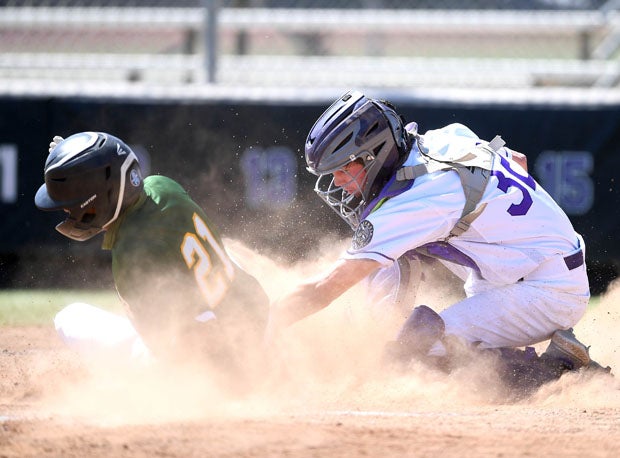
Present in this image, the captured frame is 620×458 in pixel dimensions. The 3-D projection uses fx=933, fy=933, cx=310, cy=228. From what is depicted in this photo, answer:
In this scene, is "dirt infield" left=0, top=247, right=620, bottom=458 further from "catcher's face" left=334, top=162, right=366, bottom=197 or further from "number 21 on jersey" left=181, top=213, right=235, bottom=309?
"catcher's face" left=334, top=162, right=366, bottom=197

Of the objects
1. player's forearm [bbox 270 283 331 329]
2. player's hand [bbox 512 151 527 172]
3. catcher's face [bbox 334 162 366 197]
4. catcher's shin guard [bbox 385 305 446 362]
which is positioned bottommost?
catcher's shin guard [bbox 385 305 446 362]

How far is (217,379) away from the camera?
4824 mm

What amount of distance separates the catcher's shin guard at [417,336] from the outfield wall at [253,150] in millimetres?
3250

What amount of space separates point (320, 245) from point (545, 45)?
5771 millimetres

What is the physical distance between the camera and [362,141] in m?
5.13

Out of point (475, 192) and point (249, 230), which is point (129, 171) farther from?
point (249, 230)

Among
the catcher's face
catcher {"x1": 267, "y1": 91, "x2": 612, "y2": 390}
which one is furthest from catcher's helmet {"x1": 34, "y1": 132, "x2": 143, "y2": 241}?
the catcher's face

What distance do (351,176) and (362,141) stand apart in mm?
225

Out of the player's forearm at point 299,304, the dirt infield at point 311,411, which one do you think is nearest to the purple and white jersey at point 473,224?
the player's forearm at point 299,304

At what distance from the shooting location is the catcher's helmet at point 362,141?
5.13 m

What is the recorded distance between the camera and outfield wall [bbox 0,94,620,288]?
28.0ft

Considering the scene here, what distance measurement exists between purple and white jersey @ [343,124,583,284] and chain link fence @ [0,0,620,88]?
501 cm

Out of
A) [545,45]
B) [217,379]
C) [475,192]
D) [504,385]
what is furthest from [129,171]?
[545,45]

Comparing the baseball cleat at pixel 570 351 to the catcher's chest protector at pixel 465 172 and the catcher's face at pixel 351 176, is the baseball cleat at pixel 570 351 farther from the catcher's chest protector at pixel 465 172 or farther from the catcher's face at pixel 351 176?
the catcher's face at pixel 351 176
